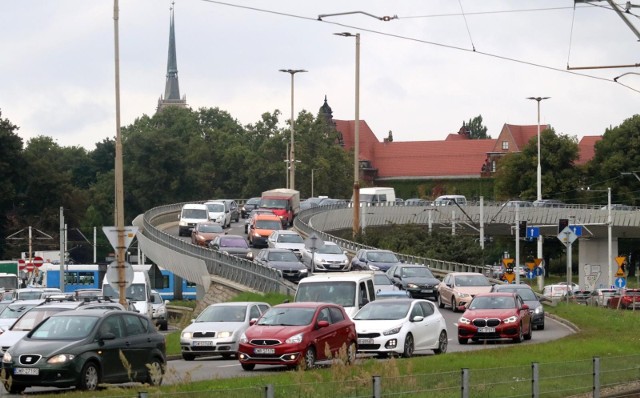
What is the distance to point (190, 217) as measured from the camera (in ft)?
278

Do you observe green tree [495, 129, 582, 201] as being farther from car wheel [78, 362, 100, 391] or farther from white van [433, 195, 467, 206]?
car wheel [78, 362, 100, 391]

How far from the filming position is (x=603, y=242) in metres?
109

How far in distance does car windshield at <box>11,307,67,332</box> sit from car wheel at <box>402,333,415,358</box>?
7.53m

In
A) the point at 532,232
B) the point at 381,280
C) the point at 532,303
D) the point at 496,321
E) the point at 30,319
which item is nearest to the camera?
the point at 30,319

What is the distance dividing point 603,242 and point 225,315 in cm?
8012

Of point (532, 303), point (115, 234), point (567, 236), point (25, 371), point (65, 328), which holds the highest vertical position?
point (115, 234)

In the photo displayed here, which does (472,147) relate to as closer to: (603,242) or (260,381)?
(603,242)

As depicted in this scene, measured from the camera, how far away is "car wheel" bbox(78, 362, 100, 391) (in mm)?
21344

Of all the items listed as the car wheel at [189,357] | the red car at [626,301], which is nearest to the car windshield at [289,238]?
the red car at [626,301]

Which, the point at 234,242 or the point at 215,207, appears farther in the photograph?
the point at 215,207

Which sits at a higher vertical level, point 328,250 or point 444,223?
point 328,250

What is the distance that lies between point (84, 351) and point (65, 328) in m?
1.09

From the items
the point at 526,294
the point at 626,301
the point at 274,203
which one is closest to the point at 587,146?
the point at 274,203

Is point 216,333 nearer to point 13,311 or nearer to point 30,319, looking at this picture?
point 30,319
